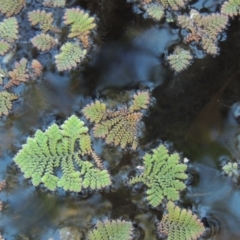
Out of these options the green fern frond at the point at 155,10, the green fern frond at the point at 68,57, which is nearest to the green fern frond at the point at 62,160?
the green fern frond at the point at 68,57

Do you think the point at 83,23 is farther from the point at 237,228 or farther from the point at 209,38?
the point at 237,228

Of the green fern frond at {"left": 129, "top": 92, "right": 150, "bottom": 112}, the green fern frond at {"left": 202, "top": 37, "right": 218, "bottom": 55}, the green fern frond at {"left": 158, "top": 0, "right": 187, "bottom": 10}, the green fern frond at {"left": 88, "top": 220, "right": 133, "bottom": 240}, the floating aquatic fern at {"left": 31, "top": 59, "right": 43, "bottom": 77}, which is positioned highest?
the green fern frond at {"left": 158, "top": 0, "right": 187, "bottom": 10}

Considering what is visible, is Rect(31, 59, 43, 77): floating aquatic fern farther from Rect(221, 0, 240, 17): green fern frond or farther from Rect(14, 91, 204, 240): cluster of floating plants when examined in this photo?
Rect(221, 0, 240, 17): green fern frond

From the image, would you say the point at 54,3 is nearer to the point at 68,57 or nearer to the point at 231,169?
the point at 68,57

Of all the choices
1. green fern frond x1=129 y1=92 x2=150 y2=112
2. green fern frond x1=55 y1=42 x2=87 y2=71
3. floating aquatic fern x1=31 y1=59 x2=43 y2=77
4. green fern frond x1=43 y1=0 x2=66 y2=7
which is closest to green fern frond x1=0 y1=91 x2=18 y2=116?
floating aquatic fern x1=31 y1=59 x2=43 y2=77

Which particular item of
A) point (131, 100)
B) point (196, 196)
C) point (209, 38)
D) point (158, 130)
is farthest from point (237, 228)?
point (209, 38)

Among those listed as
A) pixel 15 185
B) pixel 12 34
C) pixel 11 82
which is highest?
pixel 12 34

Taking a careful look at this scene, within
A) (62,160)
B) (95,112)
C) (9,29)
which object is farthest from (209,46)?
(9,29)
